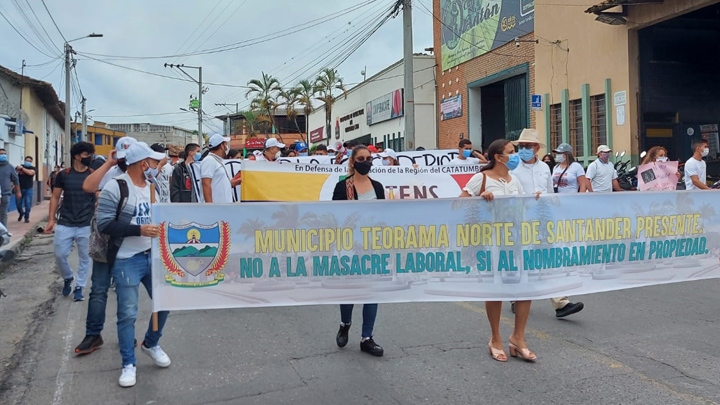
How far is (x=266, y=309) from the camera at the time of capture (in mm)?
→ 7008

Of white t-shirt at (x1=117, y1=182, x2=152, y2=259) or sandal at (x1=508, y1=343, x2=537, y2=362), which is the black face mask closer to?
white t-shirt at (x1=117, y1=182, x2=152, y2=259)

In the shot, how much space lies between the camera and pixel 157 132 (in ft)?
333

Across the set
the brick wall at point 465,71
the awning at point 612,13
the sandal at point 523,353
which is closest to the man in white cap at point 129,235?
the sandal at point 523,353

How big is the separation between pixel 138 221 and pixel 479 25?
22265 mm

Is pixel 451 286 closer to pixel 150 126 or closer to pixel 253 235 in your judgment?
pixel 253 235

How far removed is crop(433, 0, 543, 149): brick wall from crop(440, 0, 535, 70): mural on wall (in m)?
0.31

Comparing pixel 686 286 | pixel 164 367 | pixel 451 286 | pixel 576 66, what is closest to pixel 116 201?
pixel 164 367

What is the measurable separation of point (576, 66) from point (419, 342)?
49.5ft

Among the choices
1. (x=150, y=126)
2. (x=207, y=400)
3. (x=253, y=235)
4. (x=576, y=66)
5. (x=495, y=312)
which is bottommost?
(x=207, y=400)

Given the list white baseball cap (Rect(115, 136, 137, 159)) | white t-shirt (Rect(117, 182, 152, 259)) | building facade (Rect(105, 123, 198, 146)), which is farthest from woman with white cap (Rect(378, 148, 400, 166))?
building facade (Rect(105, 123, 198, 146))

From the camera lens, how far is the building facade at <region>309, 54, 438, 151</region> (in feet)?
102

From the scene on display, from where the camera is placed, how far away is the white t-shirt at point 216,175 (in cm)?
686

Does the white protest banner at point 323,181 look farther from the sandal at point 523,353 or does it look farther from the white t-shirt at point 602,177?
the sandal at point 523,353

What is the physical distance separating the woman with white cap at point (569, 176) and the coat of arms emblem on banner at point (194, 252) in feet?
17.9
